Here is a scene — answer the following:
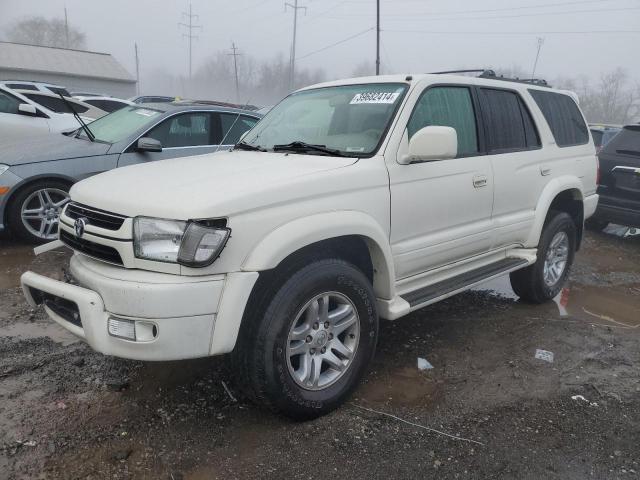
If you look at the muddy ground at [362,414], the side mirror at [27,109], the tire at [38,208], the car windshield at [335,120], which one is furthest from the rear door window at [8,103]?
the car windshield at [335,120]

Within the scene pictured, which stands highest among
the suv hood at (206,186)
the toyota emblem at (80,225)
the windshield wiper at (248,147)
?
the windshield wiper at (248,147)

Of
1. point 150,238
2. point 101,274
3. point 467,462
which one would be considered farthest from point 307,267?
point 467,462

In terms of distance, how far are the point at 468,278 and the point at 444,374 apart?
0.72 meters

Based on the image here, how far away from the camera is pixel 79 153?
225 inches

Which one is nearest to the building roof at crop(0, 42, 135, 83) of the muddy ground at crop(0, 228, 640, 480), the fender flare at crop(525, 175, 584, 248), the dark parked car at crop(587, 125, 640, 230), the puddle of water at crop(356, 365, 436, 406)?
the dark parked car at crop(587, 125, 640, 230)

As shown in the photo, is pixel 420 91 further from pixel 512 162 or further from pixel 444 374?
pixel 444 374

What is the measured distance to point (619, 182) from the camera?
7.20m

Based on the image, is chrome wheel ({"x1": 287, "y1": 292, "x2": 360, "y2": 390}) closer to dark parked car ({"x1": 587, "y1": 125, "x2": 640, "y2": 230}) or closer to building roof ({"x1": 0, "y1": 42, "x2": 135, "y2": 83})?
dark parked car ({"x1": 587, "y1": 125, "x2": 640, "y2": 230})

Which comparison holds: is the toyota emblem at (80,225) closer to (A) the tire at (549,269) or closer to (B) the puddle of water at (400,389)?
(B) the puddle of water at (400,389)

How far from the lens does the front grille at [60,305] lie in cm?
261

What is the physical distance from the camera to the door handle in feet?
12.2

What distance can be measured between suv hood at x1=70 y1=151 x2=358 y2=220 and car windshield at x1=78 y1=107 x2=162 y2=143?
296 cm

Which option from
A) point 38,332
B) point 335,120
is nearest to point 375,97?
point 335,120

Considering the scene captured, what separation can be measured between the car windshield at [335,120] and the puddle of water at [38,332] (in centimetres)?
192
